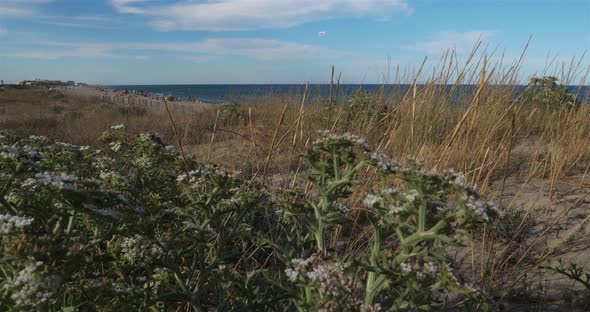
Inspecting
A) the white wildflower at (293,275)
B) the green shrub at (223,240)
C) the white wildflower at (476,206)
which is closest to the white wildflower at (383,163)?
the green shrub at (223,240)

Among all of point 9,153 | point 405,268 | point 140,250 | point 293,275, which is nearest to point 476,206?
point 405,268

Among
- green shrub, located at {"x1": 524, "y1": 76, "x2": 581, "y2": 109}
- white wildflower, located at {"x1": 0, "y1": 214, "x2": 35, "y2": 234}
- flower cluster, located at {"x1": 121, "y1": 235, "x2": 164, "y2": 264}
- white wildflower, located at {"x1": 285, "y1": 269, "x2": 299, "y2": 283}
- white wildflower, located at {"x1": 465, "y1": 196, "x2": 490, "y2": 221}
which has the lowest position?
flower cluster, located at {"x1": 121, "y1": 235, "x2": 164, "y2": 264}

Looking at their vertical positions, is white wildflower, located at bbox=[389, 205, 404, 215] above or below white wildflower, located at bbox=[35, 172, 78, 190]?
below

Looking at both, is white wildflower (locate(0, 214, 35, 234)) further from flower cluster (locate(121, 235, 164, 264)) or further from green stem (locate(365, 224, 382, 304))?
green stem (locate(365, 224, 382, 304))

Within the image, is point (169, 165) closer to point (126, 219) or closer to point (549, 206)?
point (126, 219)

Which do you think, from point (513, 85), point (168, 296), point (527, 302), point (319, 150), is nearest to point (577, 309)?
point (527, 302)

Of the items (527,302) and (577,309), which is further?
(527,302)

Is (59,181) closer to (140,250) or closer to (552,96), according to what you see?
(140,250)

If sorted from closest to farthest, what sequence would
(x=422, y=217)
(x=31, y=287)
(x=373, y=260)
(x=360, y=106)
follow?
(x=31, y=287) < (x=422, y=217) < (x=373, y=260) < (x=360, y=106)

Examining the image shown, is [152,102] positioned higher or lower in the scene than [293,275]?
lower

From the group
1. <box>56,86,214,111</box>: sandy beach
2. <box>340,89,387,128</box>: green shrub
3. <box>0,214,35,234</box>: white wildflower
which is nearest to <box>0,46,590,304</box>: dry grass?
<box>340,89,387,128</box>: green shrub

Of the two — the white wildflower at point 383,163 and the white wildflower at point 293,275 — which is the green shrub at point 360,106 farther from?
the white wildflower at point 293,275

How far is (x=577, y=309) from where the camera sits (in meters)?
2.55

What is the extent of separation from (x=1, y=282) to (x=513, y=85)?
6754mm
